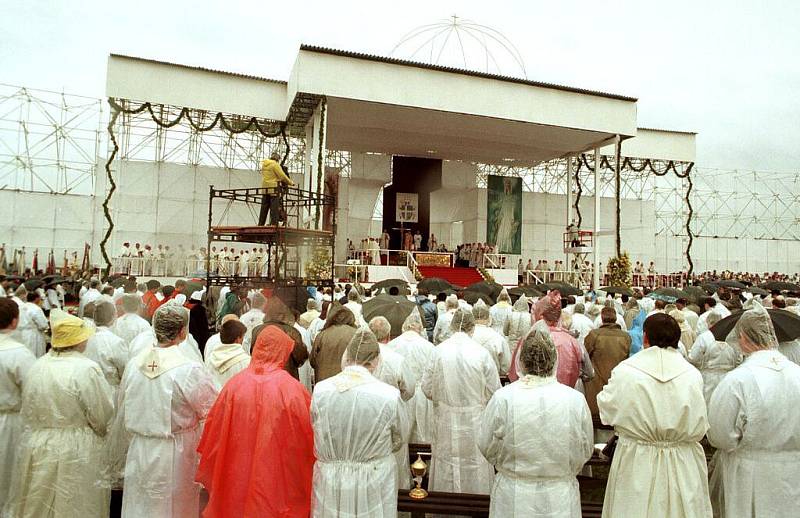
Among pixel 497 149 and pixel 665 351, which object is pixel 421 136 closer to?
pixel 497 149

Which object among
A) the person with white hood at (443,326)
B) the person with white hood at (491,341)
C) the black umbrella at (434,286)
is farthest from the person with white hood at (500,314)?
the black umbrella at (434,286)

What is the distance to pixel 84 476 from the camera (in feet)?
12.9

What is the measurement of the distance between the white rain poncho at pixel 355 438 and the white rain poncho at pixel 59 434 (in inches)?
67.0

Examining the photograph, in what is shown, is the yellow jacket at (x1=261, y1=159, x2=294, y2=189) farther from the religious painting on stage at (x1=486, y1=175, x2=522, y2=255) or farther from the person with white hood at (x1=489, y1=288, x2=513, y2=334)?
the religious painting on stage at (x1=486, y1=175, x2=522, y2=255)

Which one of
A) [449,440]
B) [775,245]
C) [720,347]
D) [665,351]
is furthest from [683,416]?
[775,245]

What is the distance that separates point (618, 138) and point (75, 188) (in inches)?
1034

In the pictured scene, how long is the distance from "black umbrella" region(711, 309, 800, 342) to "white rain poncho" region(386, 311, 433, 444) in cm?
287

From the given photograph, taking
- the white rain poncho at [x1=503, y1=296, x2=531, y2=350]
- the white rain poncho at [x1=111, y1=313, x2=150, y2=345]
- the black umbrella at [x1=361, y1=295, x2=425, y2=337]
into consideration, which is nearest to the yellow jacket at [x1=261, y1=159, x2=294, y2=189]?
the black umbrella at [x1=361, y1=295, x2=425, y2=337]

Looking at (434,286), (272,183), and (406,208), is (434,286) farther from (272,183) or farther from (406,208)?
(406,208)

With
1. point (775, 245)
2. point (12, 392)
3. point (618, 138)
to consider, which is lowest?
point (12, 392)

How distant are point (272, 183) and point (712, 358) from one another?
8452 millimetres

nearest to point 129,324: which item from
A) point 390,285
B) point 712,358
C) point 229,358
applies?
point 229,358

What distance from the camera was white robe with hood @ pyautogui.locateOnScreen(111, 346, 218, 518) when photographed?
3.71 meters

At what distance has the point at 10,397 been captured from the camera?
13.9 feet
